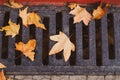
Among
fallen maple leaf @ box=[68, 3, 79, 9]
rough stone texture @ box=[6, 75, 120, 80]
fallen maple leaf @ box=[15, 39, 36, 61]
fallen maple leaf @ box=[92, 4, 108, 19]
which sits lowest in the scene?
rough stone texture @ box=[6, 75, 120, 80]

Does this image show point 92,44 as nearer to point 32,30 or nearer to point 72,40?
point 72,40

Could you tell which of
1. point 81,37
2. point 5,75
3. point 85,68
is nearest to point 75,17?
point 81,37

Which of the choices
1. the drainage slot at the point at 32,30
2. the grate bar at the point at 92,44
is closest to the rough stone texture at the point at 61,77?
the grate bar at the point at 92,44

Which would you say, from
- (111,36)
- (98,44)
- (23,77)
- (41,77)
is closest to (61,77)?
(41,77)

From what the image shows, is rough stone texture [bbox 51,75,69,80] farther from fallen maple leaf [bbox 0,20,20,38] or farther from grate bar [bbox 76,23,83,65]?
fallen maple leaf [bbox 0,20,20,38]

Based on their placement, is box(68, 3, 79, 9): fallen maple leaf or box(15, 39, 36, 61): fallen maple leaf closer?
box(15, 39, 36, 61): fallen maple leaf

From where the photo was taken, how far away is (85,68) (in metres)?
2.87

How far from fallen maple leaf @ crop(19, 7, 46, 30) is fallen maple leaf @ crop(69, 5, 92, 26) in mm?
236

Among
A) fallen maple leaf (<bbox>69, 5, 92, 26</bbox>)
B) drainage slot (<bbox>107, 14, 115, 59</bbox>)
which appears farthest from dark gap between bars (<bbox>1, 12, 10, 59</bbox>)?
drainage slot (<bbox>107, 14, 115, 59</bbox>)

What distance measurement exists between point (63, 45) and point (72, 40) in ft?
0.50

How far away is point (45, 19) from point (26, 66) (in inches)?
14.5

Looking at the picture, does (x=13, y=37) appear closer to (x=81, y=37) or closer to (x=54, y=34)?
(x=54, y=34)

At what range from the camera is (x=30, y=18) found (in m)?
2.92

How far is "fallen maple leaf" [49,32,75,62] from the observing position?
9.32ft
